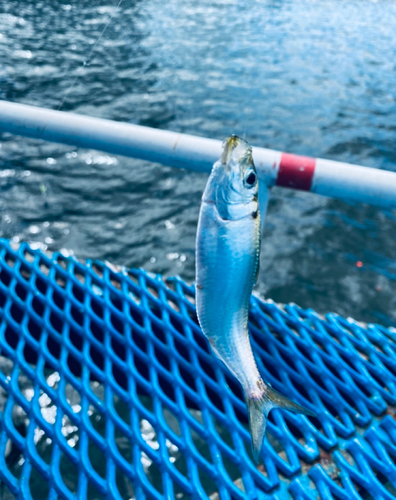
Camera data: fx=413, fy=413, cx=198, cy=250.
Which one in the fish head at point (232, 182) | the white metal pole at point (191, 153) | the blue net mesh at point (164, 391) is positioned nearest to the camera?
the fish head at point (232, 182)

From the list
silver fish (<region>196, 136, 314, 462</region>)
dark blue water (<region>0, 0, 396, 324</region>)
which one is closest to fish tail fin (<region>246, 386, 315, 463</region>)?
silver fish (<region>196, 136, 314, 462</region>)

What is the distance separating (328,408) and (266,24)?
17730 millimetres

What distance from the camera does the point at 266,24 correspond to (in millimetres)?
17047

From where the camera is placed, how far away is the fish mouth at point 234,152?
1410 millimetres

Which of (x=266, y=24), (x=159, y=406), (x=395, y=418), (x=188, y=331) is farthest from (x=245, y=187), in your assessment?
(x=266, y=24)

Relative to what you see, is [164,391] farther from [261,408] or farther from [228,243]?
[228,243]

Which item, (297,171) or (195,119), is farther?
(195,119)

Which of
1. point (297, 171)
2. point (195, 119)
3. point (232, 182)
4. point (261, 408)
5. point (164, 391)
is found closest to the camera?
point (232, 182)

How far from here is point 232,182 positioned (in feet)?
4.63

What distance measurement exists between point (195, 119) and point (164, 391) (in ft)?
24.1

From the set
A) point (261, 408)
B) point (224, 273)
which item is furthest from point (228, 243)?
point (261, 408)

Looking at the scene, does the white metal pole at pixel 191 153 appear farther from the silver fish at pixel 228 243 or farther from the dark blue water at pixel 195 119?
the dark blue water at pixel 195 119

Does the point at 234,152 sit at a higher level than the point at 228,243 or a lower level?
higher

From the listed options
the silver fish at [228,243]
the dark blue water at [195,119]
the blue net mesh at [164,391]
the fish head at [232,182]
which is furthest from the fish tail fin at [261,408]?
the dark blue water at [195,119]
